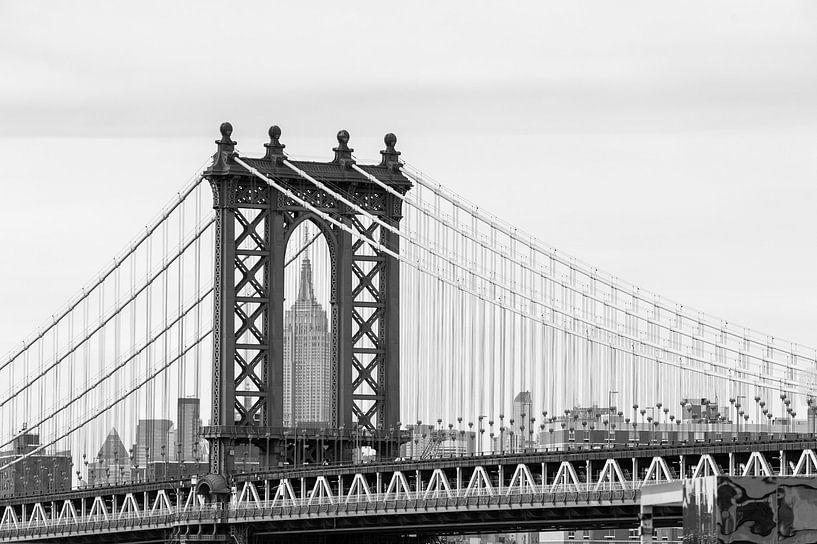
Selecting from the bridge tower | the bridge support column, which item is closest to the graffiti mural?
the bridge support column

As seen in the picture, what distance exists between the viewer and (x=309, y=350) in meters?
161

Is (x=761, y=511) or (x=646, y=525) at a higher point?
(x=761, y=511)

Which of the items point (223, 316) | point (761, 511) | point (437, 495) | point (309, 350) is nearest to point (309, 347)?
point (309, 350)

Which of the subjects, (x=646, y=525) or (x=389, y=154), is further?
(x=389, y=154)

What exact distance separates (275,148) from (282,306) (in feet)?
27.6

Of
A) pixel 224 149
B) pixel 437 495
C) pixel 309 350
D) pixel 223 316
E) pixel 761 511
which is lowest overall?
pixel 761 511

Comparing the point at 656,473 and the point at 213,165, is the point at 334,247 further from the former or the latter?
the point at 656,473

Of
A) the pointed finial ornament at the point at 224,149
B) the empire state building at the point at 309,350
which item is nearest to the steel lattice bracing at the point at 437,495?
the empire state building at the point at 309,350

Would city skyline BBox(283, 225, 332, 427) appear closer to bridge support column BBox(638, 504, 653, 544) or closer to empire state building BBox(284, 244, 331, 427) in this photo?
empire state building BBox(284, 244, 331, 427)

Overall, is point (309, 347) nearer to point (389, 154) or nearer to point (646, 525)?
point (389, 154)

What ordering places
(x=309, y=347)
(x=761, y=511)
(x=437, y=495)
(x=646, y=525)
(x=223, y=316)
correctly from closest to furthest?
(x=761, y=511)
(x=646, y=525)
(x=437, y=495)
(x=223, y=316)
(x=309, y=347)

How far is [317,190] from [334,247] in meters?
3.18

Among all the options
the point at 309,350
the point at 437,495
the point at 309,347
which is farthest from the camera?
the point at 309,347

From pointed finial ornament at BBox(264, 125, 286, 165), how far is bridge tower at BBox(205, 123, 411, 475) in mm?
53
